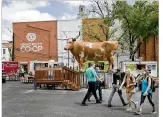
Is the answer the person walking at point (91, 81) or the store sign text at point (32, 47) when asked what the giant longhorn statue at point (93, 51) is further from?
the store sign text at point (32, 47)

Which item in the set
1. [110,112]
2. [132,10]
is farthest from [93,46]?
[110,112]

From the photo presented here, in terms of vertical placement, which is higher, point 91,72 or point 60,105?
Answer: point 91,72

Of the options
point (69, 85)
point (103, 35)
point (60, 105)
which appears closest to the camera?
point (60, 105)

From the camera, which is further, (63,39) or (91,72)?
(63,39)

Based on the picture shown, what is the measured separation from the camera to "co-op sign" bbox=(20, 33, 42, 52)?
38.8m

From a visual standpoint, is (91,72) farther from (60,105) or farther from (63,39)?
(63,39)

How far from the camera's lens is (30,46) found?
39.5 m

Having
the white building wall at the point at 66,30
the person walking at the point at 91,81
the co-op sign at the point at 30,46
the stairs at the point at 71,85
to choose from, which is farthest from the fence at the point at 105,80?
the co-op sign at the point at 30,46

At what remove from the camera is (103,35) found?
32156mm

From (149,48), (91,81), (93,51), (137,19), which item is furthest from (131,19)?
(91,81)

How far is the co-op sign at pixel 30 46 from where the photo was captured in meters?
38.8

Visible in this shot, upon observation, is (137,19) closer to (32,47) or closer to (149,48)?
(149,48)

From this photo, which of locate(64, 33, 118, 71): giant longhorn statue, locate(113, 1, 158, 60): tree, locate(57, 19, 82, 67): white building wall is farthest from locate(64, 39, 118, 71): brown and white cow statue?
locate(57, 19, 82, 67): white building wall

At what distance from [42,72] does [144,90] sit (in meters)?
9.76
